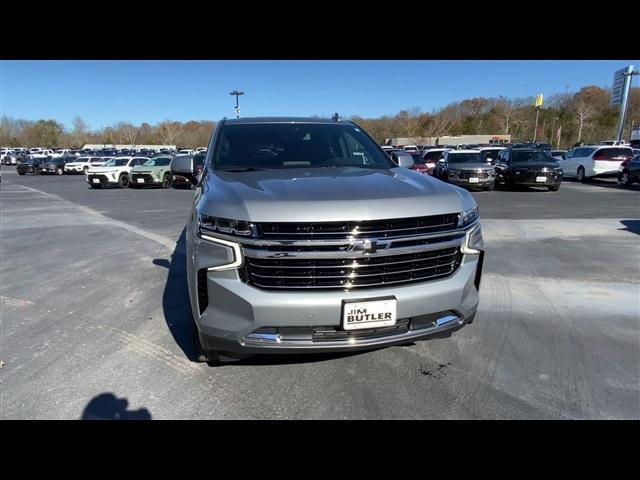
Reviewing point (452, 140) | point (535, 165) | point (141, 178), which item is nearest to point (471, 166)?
point (535, 165)

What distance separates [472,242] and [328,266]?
1.07m

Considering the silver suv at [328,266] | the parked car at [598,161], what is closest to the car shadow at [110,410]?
the silver suv at [328,266]

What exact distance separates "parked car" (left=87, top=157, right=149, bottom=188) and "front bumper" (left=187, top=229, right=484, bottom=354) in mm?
22852

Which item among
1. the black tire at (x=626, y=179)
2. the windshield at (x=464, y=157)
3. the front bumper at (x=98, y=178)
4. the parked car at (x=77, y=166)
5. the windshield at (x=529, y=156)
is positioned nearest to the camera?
the windshield at (x=529, y=156)

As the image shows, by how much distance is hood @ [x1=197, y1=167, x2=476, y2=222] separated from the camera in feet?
8.21

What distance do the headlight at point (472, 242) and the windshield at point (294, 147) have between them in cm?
125

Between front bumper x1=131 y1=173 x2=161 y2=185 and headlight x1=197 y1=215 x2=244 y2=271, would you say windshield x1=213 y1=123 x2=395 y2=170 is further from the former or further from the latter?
front bumper x1=131 y1=173 x2=161 y2=185

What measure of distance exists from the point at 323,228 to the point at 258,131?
6.91 ft

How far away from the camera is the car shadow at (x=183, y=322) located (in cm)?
338

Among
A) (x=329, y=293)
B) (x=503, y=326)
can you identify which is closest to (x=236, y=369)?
(x=329, y=293)

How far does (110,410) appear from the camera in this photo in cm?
281

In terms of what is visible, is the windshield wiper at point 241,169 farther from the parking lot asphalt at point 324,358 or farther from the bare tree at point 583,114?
the bare tree at point 583,114
